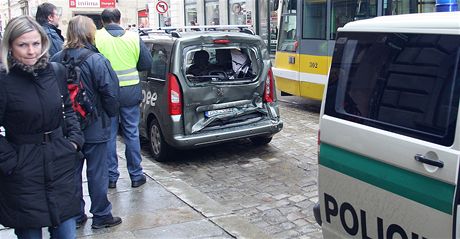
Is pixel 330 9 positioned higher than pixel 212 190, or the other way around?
pixel 330 9

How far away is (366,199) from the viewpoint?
113 inches

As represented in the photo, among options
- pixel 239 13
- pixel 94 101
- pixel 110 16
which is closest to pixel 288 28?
pixel 110 16

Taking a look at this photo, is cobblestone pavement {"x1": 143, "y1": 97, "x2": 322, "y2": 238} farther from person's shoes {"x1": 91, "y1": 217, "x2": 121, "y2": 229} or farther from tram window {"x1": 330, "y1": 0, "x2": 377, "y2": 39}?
tram window {"x1": 330, "y1": 0, "x2": 377, "y2": 39}

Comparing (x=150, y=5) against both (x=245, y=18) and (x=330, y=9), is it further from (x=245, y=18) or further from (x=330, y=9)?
(x=330, y=9)

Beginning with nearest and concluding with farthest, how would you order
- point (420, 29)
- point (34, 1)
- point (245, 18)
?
point (420, 29) → point (245, 18) → point (34, 1)

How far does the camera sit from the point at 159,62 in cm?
669

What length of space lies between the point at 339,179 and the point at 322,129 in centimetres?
35

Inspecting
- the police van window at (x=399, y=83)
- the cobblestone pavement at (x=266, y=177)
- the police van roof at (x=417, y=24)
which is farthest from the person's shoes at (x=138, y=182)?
the police van roof at (x=417, y=24)

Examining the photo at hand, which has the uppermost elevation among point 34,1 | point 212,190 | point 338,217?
point 34,1

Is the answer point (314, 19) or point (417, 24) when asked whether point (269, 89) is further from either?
point (417, 24)

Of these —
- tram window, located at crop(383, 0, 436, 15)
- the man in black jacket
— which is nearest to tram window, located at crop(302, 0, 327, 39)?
tram window, located at crop(383, 0, 436, 15)

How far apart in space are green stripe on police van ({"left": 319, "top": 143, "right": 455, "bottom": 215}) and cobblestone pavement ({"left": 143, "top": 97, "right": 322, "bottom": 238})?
1442 millimetres

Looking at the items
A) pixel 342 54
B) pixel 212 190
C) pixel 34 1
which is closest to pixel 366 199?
pixel 342 54

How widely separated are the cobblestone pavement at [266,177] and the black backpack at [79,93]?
1760mm
